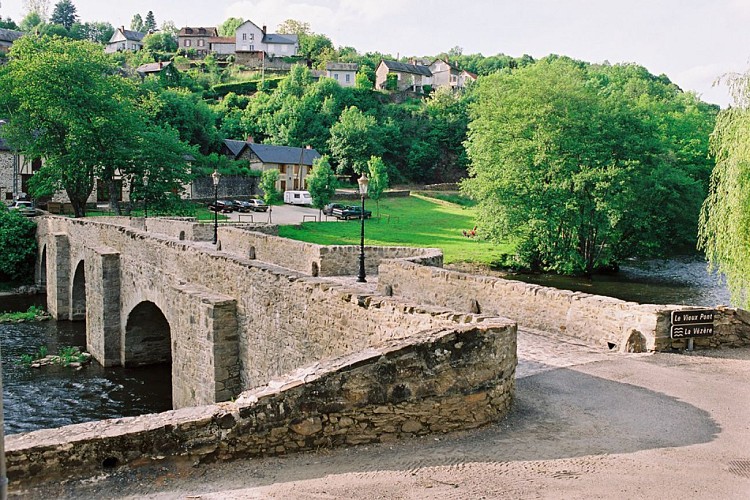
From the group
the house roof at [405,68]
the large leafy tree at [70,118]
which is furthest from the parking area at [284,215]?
the house roof at [405,68]

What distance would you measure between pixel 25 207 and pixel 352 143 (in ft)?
124

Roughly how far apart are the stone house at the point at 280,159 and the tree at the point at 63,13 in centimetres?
9644

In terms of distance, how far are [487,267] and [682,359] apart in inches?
1052

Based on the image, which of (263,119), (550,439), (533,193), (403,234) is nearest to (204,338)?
(550,439)

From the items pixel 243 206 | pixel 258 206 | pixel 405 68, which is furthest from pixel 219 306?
pixel 405 68

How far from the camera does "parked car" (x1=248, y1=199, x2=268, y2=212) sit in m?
53.0

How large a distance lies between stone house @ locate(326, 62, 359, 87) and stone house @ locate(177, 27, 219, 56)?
30.8m

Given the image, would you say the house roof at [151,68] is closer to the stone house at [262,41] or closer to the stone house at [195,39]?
the stone house at [262,41]

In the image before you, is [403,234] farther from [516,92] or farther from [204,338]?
[204,338]

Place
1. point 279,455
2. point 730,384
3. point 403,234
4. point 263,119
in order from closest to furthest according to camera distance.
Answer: point 279,455, point 730,384, point 403,234, point 263,119

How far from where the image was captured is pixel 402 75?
113 meters

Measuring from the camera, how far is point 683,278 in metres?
35.1

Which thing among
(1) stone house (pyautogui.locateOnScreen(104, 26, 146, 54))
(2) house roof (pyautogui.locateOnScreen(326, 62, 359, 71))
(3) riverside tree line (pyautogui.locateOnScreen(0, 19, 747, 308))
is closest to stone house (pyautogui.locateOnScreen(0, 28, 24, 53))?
(1) stone house (pyautogui.locateOnScreen(104, 26, 146, 54))

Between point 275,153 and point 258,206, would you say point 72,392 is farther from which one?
point 275,153
